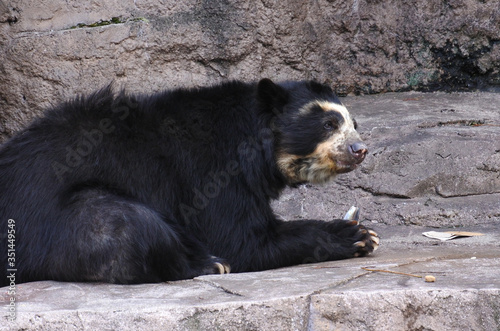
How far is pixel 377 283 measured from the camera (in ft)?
12.1

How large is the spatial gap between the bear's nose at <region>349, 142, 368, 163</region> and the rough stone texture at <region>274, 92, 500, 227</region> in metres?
1.36

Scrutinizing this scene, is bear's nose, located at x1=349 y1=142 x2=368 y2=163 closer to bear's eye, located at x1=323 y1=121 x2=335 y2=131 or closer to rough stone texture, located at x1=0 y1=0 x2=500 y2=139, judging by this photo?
bear's eye, located at x1=323 y1=121 x2=335 y2=131

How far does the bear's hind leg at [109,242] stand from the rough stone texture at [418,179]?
95.2 inches

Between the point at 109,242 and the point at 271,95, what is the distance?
5.32 feet

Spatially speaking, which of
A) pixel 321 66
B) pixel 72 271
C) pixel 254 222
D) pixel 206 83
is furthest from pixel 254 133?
pixel 321 66

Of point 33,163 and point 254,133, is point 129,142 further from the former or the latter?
point 254,133

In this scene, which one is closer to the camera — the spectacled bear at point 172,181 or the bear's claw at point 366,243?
the spectacled bear at point 172,181

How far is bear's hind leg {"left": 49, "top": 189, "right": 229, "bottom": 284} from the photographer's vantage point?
4.05 meters

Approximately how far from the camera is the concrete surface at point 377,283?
3363mm

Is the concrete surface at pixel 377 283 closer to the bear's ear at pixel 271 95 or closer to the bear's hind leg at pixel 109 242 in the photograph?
the bear's hind leg at pixel 109 242
